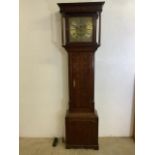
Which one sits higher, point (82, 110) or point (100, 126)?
point (82, 110)

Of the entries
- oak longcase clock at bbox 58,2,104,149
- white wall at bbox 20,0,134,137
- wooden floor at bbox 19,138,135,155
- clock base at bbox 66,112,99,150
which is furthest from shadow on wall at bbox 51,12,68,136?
wooden floor at bbox 19,138,135,155

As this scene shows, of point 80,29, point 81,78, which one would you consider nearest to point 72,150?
point 81,78

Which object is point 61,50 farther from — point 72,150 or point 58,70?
point 72,150

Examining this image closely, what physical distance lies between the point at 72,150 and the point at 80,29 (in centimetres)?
176

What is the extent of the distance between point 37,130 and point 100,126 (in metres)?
1.05

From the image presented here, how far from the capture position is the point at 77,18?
2953 mm

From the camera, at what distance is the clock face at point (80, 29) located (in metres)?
2.95

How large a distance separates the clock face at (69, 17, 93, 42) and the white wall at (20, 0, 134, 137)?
0.35 metres

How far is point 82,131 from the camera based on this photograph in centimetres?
293

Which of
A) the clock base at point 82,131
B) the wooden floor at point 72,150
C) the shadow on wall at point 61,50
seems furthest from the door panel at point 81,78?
the wooden floor at point 72,150
